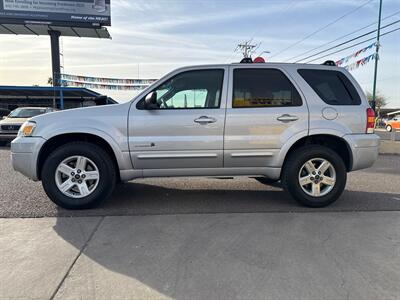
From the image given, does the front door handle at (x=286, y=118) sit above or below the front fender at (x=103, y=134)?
above

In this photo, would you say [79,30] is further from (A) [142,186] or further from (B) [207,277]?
(B) [207,277]

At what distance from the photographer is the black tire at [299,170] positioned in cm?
520

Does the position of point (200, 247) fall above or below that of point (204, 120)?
below

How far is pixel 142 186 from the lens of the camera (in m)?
6.60

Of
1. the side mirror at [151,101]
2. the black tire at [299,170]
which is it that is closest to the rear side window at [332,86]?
the black tire at [299,170]

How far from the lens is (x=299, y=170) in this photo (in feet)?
17.1

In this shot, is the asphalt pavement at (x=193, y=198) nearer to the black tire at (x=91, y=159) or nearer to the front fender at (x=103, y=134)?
the black tire at (x=91, y=159)

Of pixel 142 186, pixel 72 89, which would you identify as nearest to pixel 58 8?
pixel 72 89

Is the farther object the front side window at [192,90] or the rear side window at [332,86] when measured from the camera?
the rear side window at [332,86]

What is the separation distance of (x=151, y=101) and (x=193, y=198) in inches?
66.4

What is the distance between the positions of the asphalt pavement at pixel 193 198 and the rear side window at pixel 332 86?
1.51 metres

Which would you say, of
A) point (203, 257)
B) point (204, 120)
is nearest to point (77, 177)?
point (204, 120)

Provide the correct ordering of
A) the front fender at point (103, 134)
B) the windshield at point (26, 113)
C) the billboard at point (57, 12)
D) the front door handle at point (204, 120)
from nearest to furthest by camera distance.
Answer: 1. the front fender at point (103, 134)
2. the front door handle at point (204, 120)
3. the windshield at point (26, 113)
4. the billboard at point (57, 12)

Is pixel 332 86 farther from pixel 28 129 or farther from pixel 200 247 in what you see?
pixel 28 129
